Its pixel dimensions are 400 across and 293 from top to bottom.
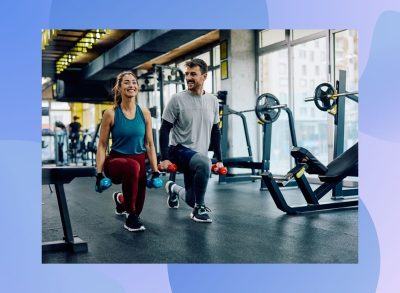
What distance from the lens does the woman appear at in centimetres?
253

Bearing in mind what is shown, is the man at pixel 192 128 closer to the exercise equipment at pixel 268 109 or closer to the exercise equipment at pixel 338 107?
the exercise equipment at pixel 338 107

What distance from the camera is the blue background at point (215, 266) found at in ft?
5.69

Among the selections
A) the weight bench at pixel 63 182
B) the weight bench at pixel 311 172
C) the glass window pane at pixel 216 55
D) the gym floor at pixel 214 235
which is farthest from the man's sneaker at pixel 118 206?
the glass window pane at pixel 216 55

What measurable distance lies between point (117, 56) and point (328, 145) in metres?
5.14

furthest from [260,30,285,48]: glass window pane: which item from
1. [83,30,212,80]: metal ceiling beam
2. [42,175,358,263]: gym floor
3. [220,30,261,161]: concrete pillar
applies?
[42,175,358,263]: gym floor

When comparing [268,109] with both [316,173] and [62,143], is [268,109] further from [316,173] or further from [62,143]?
[62,143]

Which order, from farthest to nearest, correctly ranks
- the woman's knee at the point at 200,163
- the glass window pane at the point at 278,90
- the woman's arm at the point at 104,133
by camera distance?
the glass window pane at the point at 278,90
the woman's knee at the point at 200,163
the woman's arm at the point at 104,133

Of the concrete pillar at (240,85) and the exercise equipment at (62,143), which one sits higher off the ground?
the concrete pillar at (240,85)

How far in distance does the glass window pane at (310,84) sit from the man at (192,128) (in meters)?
1.84

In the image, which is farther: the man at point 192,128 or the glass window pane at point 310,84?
the glass window pane at point 310,84

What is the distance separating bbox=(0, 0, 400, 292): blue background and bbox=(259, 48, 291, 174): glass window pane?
307 cm

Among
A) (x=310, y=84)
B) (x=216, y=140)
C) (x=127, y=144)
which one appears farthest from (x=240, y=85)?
(x=127, y=144)

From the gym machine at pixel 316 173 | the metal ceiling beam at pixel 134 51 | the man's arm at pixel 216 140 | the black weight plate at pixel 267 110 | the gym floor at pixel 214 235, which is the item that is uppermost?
the metal ceiling beam at pixel 134 51
